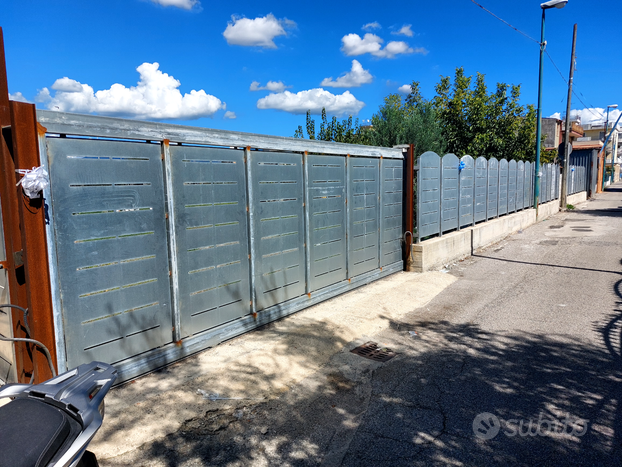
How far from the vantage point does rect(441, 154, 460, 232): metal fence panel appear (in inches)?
401

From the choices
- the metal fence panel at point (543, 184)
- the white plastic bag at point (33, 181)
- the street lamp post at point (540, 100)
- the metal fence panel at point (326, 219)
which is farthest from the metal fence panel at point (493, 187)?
the white plastic bag at point (33, 181)

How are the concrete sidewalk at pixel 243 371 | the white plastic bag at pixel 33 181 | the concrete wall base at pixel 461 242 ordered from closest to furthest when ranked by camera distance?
the white plastic bag at pixel 33 181, the concrete sidewalk at pixel 243 371, the concrete wall base at pixel 461 242

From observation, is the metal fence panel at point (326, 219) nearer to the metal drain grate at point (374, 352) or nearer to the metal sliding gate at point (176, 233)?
the metal sliding gate at point (176, 233)

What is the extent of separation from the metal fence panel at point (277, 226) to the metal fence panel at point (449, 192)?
16.6 feet

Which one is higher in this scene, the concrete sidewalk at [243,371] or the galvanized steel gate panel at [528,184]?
the galvanized steel gate panel at [528,184]

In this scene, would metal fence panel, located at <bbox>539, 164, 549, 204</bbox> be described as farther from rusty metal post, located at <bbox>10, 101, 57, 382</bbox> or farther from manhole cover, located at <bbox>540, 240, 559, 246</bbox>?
rusty metal post, located at <bbox>10, 101, 57, 382</bbox>

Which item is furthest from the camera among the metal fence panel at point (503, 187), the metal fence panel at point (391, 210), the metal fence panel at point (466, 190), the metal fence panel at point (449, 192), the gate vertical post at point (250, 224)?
the metal fence panel at point (503, 187)

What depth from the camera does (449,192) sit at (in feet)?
34.3

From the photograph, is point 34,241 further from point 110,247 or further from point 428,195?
point 428,195

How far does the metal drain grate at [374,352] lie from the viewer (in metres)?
4.91

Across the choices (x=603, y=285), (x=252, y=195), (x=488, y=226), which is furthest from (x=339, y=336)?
(x=488, y=226)

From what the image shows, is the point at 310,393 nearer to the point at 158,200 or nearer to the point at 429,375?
the point at 429,375

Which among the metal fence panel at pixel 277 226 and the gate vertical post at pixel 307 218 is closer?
the metal fence panel at pixel 277 226

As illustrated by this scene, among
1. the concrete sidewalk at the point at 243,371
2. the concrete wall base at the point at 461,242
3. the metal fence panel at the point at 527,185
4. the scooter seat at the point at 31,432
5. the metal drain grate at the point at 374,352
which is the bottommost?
the metal drain grate at the point at 374,352
